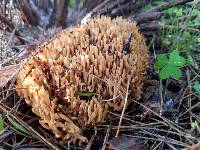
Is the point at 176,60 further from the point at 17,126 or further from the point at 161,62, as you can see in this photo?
the point at 17,126

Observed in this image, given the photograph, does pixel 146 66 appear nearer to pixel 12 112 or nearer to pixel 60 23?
pixel 12 112

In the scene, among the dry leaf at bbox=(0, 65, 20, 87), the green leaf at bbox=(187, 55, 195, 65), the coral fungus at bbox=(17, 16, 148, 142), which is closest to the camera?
the coral fungus at bbox=(17, 16, 148, 142)

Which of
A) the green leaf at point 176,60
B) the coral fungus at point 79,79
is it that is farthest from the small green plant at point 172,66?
the coral fungus at point 79,79

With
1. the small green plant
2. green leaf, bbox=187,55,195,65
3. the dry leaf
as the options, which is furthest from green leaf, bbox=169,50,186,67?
the dry leaf

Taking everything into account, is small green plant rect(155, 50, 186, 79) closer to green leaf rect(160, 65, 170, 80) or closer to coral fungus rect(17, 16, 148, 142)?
green leaf rect(160, 65, 170, 80)

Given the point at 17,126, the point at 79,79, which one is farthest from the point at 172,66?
the point at 17,126

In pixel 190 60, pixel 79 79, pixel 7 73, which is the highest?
pixel 7 73

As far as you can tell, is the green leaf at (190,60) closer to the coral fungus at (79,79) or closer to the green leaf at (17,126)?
the coral fungus at (79,79)

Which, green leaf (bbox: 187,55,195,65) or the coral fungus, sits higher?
the coral fungus

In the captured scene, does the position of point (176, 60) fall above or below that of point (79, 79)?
below
